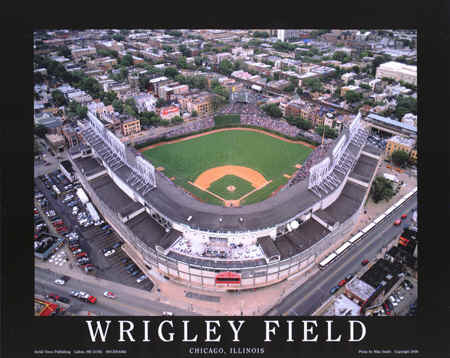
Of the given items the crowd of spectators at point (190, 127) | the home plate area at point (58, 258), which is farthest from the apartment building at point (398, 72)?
the home plate area at point (58, 258)

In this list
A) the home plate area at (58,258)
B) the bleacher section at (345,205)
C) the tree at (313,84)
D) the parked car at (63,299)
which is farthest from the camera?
the tree at (313,84)

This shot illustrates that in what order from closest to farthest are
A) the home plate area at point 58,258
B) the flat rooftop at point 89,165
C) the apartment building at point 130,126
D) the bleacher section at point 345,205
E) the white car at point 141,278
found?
the white car at point 141,278 < the home plate area at point 58,258 < the bleacher section at point 345,205 < the flat rooftop at point 89,165 < the apartment building at point 130,126

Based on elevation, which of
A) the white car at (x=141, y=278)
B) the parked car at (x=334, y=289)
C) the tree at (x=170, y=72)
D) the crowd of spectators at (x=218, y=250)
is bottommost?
the white car at (x=141, y=278)

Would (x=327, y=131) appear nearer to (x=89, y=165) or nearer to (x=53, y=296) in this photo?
(x=89, y=165)

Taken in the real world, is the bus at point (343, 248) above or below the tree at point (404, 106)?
below

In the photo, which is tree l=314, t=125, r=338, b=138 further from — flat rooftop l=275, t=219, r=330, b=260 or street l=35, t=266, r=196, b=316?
street l=35, t=266, r=196, b=316

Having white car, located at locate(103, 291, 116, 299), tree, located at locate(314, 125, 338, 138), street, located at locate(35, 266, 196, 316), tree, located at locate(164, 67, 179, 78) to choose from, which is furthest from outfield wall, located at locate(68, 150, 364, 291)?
tree, located at locate(164, 67, 179, 78)

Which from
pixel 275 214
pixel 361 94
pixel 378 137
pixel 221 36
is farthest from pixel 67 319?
pixel 221 36

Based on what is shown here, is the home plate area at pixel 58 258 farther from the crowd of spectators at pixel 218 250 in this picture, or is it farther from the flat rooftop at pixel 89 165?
the crowd of spectators at pixel 218 250
